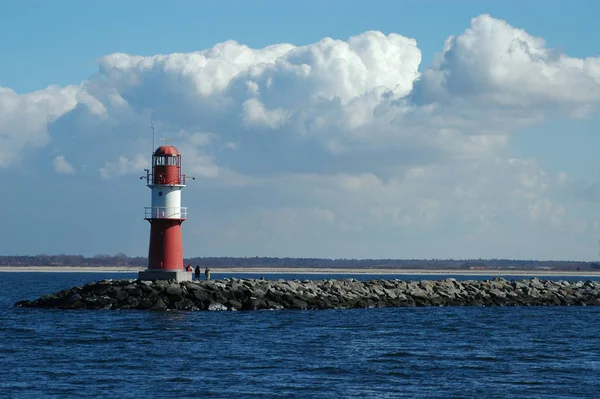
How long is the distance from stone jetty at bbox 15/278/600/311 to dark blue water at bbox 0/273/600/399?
1307 mm

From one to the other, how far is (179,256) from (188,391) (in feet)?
69.1

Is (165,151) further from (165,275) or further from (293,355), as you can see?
(293,355)

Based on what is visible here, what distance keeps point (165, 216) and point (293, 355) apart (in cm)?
1516

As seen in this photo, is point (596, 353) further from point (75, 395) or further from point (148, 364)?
point (75, 395)

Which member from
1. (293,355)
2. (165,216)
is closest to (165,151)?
(165,216)

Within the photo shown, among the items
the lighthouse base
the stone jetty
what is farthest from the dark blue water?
the lighthouse base

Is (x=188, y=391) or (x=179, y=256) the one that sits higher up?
(x=179, y=256)

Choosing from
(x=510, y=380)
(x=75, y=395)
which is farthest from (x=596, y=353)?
(x=75, y=395)

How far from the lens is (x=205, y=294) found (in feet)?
141

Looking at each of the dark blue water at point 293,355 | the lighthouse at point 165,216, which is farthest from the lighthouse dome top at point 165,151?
the dark blue water at point 293,355

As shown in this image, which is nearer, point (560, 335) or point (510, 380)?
point (510, 380)

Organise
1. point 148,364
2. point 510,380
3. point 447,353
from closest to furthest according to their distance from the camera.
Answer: point 510,380 < point 148,364 < point 447,353

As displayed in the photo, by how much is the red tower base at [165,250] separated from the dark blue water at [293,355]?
2462 millimetres

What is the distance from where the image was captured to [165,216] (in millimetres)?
42469
